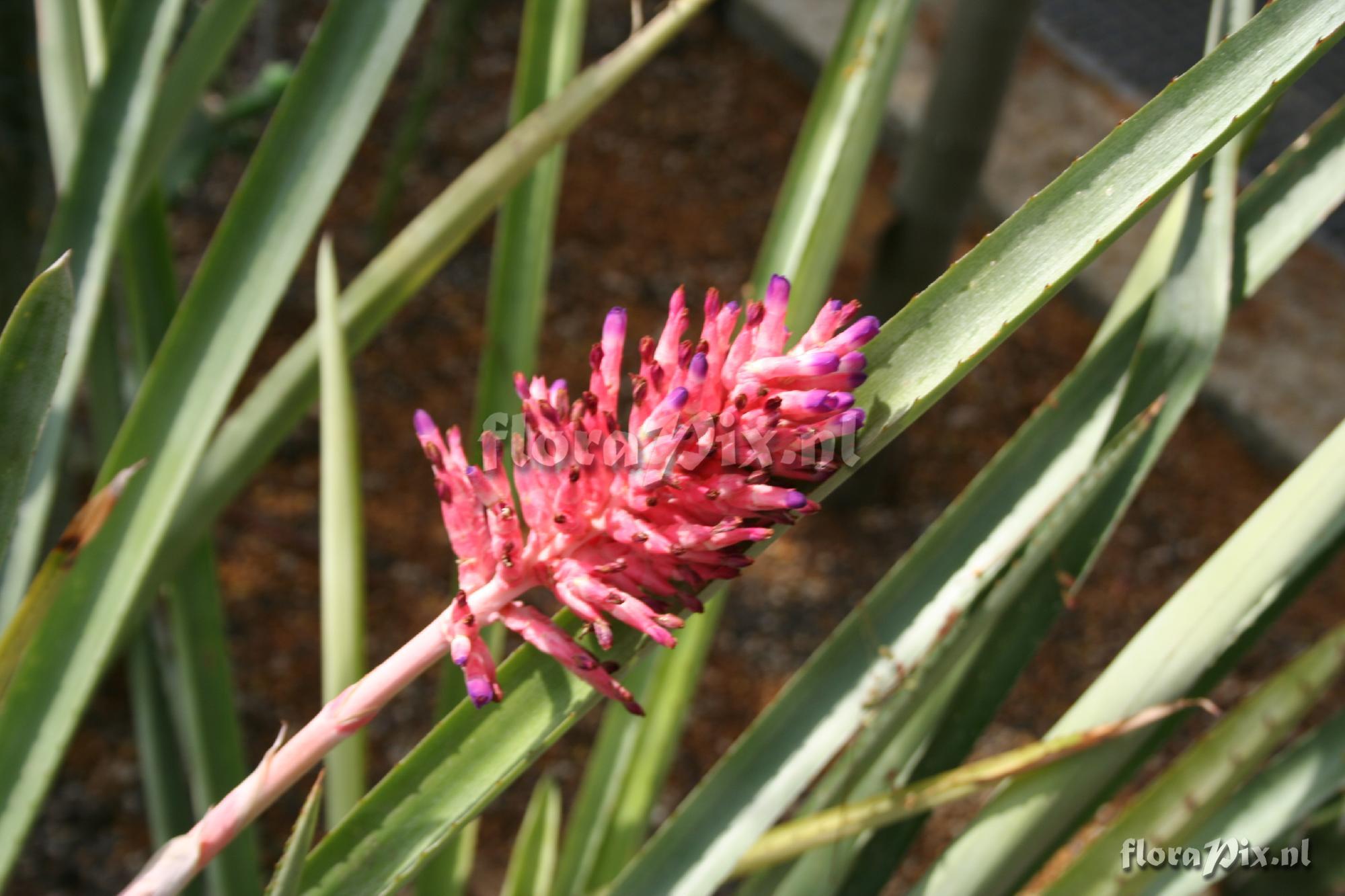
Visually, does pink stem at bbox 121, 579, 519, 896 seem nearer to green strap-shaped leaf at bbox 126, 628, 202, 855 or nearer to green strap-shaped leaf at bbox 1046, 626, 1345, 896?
green strap-shaped leaf at bbox 1046, 626, 1345, 896

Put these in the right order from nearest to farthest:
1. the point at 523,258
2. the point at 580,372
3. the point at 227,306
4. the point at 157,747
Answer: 1. the point at 227,306
2. the point at 523,258
3. the point at 157,747
4. the point at 580,372

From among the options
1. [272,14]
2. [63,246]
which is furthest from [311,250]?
[63,246]

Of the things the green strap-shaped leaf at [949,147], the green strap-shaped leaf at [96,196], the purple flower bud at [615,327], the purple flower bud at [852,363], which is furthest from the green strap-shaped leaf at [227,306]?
the green strap-shaped leaf at [949,147]

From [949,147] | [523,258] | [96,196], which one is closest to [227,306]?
[96,196]

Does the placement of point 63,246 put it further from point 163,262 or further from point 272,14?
point 272,14

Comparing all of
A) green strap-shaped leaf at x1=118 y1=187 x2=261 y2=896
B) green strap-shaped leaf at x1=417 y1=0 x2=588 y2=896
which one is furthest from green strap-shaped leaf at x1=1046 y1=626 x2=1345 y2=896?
green strap-shaped leaf at x1=118 y1=187 x2=261 y2=896

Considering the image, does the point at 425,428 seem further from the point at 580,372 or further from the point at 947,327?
the point at 580,372
